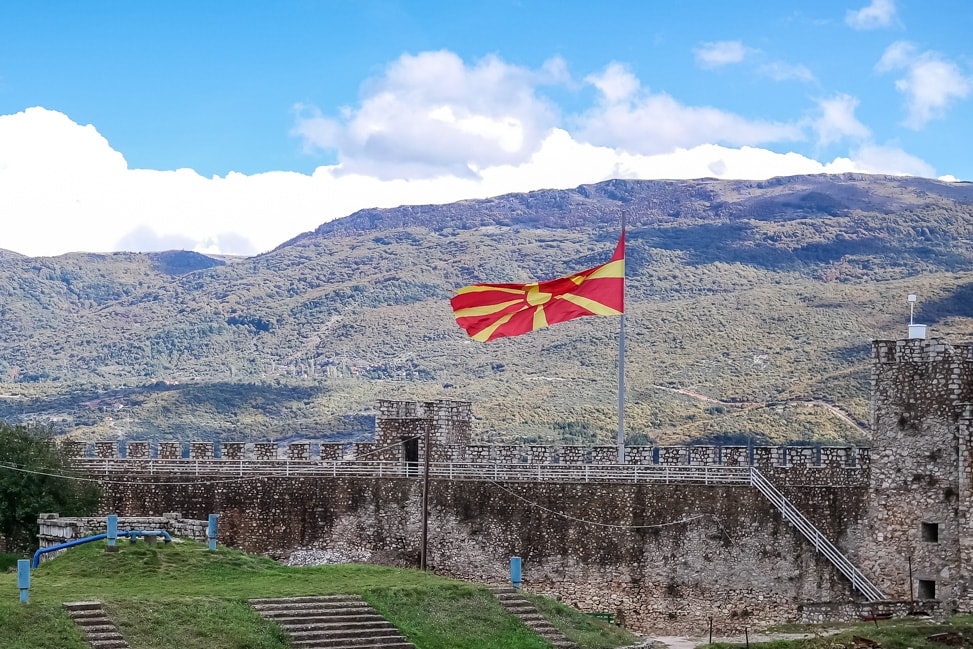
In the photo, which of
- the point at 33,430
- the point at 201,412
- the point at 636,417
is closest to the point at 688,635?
the point at 33,430

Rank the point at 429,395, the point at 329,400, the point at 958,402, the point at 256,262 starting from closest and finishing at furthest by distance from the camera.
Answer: the point at 958,402 → the point at 429,395 → the point at 329,400 → the point at 256,262

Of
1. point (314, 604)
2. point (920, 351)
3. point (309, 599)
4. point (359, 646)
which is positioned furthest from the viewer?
point (920, 351)

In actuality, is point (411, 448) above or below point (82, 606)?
above

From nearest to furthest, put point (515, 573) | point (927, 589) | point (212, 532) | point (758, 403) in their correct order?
point (515, 573) < point (212, 532) < point (927, 589) < point (758, 403)

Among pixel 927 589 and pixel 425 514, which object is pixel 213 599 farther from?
pixel 927 589

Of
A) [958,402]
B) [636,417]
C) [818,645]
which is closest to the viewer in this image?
[818,645]

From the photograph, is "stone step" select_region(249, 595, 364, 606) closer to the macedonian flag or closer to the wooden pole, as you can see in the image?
the wooden pole

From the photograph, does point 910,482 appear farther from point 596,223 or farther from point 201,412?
point 596,223

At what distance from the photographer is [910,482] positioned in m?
36.4

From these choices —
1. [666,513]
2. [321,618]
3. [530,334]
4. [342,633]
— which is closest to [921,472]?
[666,513]

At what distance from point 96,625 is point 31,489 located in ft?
42.6

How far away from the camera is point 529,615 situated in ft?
107

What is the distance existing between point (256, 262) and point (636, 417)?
10990cm

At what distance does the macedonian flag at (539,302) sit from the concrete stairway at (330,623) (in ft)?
32.1
